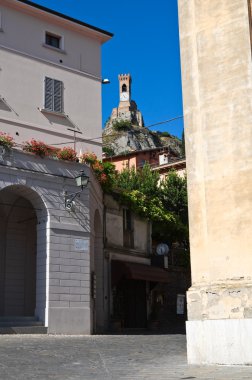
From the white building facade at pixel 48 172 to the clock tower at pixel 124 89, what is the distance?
117 meters

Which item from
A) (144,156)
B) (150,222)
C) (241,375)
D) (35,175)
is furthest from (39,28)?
(144,156)

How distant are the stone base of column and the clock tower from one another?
445 feet

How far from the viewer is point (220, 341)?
27.1 ft

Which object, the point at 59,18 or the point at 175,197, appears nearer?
the point at 59,18

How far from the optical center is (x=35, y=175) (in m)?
19.7

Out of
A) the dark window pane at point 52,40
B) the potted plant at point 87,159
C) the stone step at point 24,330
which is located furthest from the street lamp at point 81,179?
the dark window pane at point 52,40

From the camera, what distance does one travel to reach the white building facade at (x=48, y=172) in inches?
763

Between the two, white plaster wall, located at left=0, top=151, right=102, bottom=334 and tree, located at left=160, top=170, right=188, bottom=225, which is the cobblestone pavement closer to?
white plaster wall, located at left=0, top=151, right=102, bottom=334

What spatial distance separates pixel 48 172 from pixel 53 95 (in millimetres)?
5813

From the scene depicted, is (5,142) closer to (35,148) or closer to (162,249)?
(35,148)

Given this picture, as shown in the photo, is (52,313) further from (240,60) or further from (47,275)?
(240,60)

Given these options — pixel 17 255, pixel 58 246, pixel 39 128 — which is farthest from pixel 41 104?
pixel 58 246

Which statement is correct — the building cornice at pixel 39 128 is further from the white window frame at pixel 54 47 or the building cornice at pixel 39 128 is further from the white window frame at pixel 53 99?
the white window frame at pixel 54 47

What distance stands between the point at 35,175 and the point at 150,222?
11.4 m
